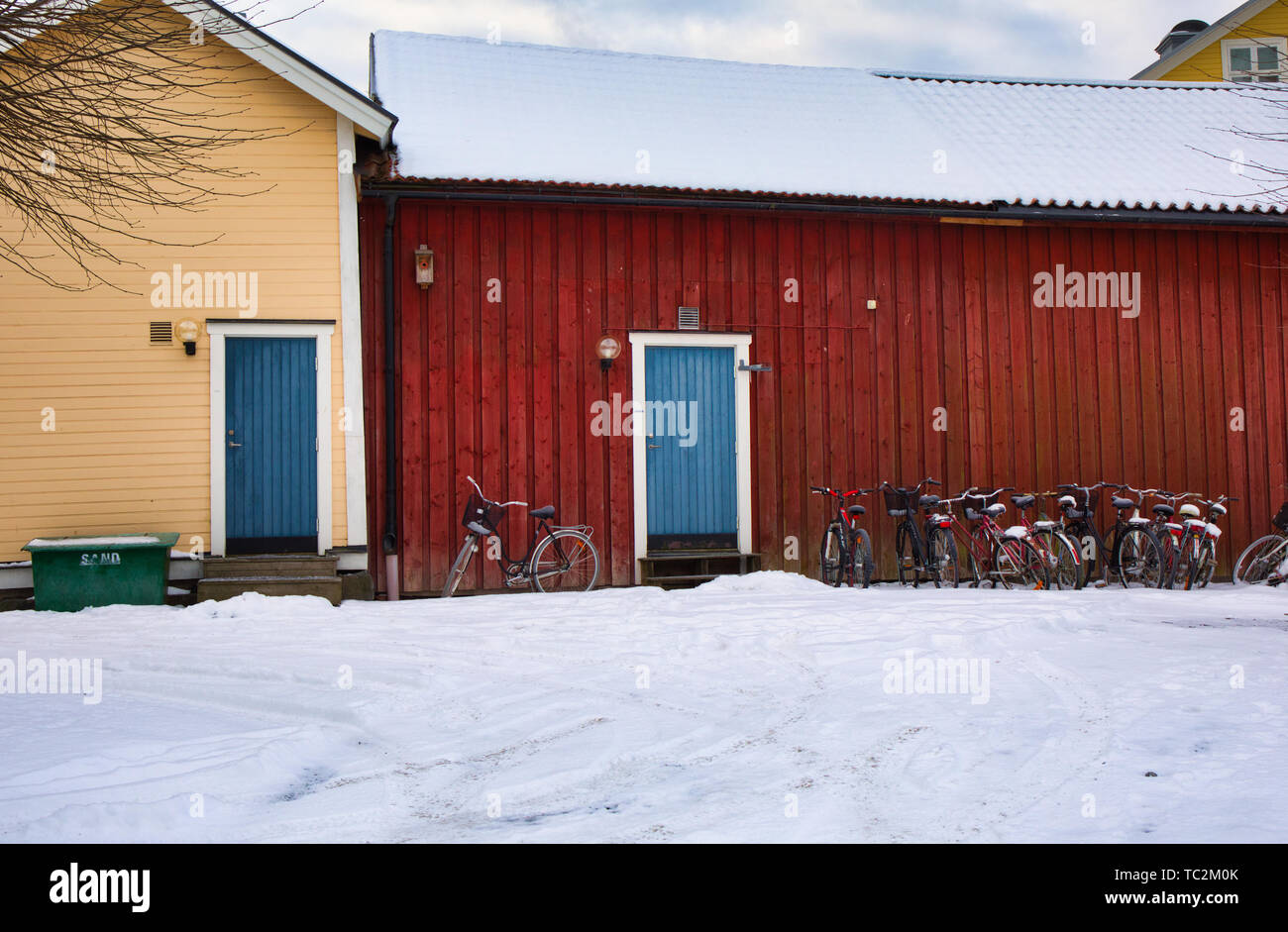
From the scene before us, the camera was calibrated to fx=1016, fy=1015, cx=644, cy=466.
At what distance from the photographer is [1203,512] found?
37.7ft

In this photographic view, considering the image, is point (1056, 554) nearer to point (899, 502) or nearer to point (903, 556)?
point (903, 556)

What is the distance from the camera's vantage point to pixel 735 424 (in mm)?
10594

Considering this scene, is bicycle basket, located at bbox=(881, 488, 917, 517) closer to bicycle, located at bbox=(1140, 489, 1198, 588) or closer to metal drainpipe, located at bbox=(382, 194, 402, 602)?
bicycle, located at bbox=(1140, 489, 1198, 588)

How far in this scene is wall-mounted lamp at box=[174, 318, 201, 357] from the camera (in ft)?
30.0

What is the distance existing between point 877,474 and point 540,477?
363 cm

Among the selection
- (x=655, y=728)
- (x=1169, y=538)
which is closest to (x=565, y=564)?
(x=655, y=728)

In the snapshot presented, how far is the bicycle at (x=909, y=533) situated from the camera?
389 inches

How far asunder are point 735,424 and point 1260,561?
5689 mm

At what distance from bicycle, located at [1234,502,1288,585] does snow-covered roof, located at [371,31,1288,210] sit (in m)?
3.53
